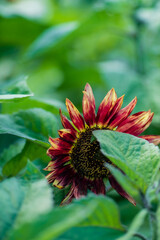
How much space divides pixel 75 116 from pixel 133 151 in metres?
0.10

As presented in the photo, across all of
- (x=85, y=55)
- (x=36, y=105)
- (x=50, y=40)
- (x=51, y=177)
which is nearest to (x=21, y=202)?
(x=51, y=177)

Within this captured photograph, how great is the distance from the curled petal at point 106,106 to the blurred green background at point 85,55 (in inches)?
3.3

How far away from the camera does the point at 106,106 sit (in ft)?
1.45

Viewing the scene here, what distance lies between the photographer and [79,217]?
227 mm

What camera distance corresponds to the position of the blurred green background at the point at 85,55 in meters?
0.82

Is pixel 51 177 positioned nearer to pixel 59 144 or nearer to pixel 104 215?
pixel 59 144

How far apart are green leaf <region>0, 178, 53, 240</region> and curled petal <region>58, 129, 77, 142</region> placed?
4.7 inches

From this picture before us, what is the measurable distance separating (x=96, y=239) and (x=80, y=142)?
0.18 metres

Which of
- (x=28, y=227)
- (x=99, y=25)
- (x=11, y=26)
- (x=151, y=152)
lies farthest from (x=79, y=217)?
(x=11, y=26)

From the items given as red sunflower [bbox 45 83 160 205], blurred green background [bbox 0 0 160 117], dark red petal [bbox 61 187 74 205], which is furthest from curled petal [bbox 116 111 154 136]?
blurred green background [bbox 0 0 160 117]

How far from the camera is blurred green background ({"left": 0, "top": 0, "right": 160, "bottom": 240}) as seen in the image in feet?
2.70

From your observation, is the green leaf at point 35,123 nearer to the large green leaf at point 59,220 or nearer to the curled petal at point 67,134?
the curled petal at point 67,134

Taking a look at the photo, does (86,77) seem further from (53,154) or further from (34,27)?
(53,154)

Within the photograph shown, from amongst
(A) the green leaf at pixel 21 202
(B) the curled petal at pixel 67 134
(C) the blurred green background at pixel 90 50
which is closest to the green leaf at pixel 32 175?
(A) the green leaf at pixel 21 202
